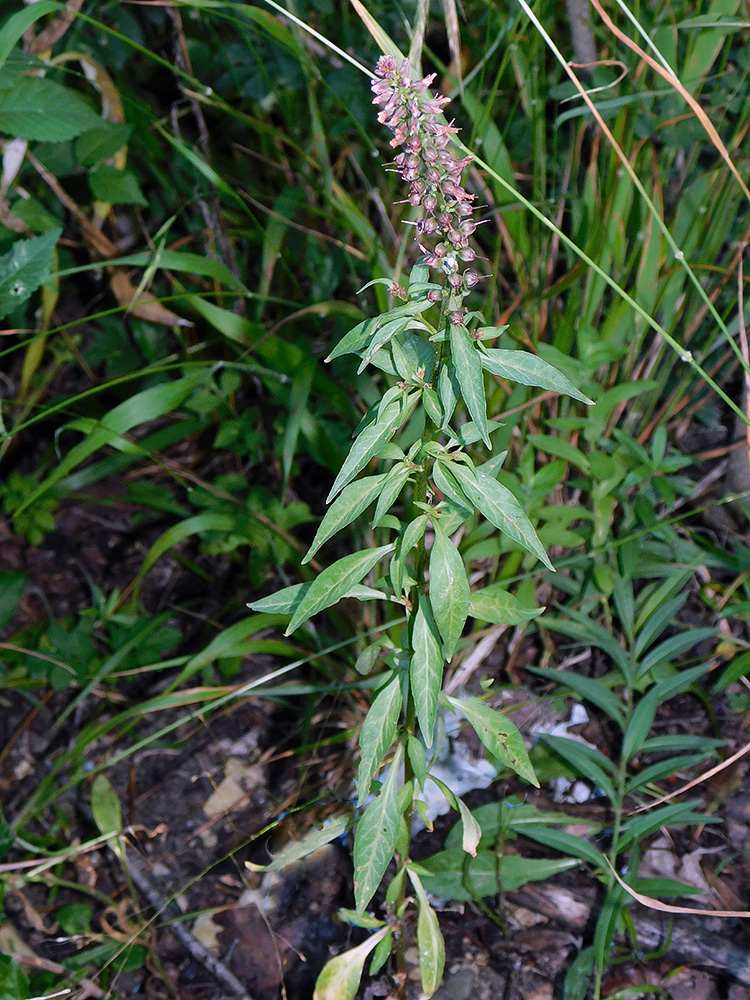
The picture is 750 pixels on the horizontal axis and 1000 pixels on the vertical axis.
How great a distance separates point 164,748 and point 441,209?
137 cm

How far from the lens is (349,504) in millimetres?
944

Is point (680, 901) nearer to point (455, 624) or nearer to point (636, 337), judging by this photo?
point (455, 624)

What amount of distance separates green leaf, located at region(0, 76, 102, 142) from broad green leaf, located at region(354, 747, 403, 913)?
4.23 ft

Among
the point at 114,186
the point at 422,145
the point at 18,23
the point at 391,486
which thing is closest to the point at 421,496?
the point at 391,486

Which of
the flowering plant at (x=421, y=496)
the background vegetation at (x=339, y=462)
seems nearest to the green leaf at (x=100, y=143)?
the background vegetation at (x=339, y=462)

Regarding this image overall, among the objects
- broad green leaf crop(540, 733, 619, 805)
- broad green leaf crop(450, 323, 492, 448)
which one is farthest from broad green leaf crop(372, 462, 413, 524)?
broad green leaf crop(540, 733, 619, 805)

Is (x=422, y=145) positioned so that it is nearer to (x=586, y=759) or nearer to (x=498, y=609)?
(x=498, y=609)

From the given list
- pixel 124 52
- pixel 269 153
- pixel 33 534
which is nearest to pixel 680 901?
pixel 33 534

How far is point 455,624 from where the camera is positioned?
943 millimetres

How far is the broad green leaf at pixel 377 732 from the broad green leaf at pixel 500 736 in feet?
0.25

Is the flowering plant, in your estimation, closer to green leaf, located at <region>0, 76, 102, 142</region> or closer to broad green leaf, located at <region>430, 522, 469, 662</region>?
broad green leaf, located at <region>430, 522, 469, 662</region>

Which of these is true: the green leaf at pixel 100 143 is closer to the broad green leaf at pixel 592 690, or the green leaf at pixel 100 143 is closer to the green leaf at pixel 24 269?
the green leaf at pixel 24 269

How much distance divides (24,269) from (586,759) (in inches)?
52.0

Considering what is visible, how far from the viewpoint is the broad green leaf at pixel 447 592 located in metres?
0.94
